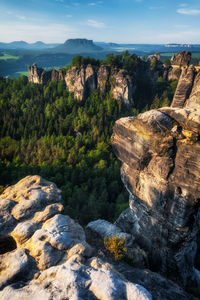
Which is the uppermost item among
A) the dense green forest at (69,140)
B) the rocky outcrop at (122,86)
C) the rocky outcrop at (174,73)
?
the rocky outcrop at (174,73)

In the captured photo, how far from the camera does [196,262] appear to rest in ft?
104

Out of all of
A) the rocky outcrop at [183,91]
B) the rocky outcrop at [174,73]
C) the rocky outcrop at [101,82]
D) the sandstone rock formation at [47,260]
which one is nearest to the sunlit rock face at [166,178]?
the rocky outcrop at [183,91]

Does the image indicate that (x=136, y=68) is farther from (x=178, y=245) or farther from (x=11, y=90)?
(x=178, y=245)

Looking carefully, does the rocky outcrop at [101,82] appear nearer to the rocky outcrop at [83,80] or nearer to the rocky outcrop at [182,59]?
the rocky outcrop at [83,80]

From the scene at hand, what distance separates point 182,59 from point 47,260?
3795 inches

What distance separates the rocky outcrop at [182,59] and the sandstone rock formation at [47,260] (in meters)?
87.8

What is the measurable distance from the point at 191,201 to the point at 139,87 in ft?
248

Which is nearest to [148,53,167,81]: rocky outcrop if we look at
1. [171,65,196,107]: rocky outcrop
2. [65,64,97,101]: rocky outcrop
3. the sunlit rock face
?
A: [65,64,97,101]: rocky outcrop

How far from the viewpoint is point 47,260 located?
1360 centimetres

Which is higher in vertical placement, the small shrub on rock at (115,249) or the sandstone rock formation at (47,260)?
the sandstone rock formation at (47,260)

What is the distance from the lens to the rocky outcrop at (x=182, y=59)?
82625mm

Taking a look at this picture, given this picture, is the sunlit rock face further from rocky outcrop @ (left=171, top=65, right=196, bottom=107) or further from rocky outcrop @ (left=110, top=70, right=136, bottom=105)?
rocky outcrop @ (left=110, top=70, right=136, bottom=105)

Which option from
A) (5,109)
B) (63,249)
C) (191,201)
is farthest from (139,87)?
(63,249)

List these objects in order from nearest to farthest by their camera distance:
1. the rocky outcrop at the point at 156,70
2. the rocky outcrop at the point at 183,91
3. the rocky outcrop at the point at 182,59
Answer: the rocky outcrop at the point at 183,91 < the rocky outcrop at the point at 182,59 < the rocky outcrop at the point at 156,70
